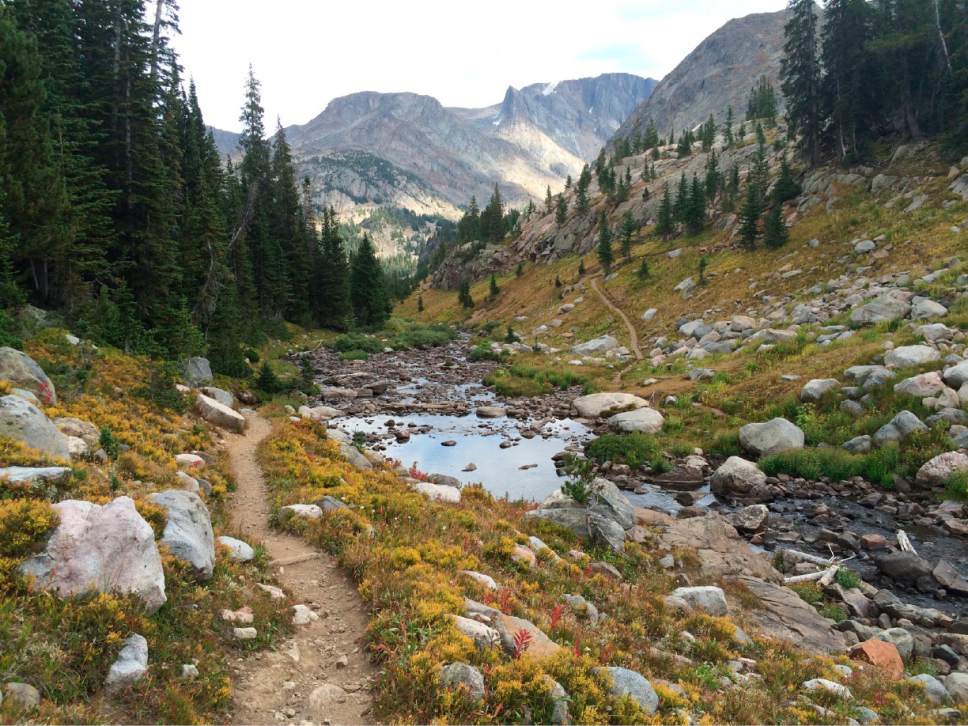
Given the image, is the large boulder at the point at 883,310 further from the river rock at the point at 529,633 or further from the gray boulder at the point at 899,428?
the river rock at the point at 529,633

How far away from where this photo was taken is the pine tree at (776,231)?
53.4 meters

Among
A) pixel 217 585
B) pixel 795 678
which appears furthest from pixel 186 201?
pixel 795 678

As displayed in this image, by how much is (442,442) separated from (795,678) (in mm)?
21132

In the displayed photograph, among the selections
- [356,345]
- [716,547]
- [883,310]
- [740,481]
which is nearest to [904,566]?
[716,547]

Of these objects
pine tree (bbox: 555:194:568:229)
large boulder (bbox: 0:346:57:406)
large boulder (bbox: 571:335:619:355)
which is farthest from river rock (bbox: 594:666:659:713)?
pine tree (bbox: 555:194:568:229)

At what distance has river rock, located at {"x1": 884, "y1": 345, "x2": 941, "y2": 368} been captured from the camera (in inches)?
931

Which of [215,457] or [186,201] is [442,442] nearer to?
[215,457]

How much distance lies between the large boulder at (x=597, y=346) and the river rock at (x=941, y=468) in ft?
105

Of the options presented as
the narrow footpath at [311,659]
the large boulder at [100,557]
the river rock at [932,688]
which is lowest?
the river rock at [932,688]

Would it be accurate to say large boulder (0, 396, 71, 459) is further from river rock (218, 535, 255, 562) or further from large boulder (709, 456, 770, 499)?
large boulder (709, 456, 770, 499)

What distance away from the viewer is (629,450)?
25875 mm

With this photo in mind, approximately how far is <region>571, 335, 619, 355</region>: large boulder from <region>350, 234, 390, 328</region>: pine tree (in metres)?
38.0

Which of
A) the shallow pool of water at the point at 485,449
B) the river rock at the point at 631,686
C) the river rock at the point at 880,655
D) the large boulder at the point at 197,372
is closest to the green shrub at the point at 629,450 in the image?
the shallow pool of water at the point at 485,449

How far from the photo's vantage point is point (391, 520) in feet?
44.7
